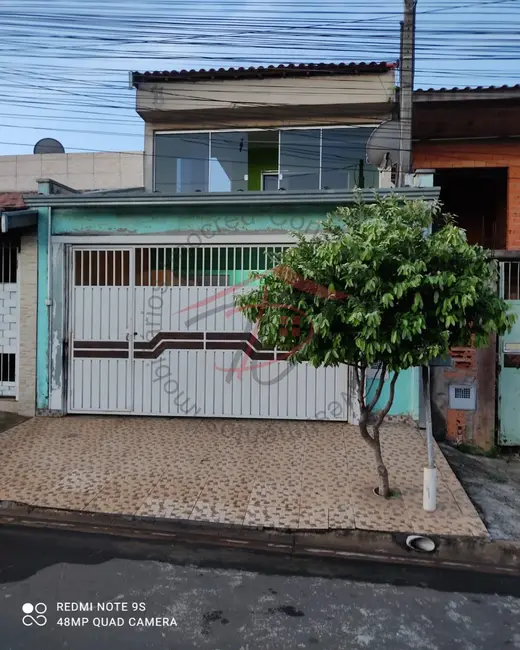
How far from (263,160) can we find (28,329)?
6535 mm

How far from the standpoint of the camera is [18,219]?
7715 millimetres

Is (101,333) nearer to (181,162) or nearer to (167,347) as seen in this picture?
(167,347)

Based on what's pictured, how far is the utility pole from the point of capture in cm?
859

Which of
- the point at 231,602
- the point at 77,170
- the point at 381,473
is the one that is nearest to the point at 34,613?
the point at 231,602

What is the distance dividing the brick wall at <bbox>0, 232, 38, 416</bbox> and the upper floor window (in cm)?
466

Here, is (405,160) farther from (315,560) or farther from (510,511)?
(315,560)

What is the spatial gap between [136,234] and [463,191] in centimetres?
851

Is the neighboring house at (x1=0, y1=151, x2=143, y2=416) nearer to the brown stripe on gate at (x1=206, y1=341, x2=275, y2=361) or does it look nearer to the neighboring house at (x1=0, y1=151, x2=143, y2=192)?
the brown stripe on gate at (x1=206, y1=341, x2=275, y2=361)

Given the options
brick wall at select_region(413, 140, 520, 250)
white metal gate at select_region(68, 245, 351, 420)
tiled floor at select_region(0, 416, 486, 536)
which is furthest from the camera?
brick wall at select_region(413, 140, 520, 250)

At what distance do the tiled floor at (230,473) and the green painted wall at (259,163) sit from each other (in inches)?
241

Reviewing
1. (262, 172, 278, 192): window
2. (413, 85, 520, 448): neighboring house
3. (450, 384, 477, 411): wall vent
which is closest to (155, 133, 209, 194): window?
(262, 172, 278, 192): window

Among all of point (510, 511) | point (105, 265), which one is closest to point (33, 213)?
point (105, 265)

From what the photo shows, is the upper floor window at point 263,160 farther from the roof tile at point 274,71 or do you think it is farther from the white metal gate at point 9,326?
the white metal gate at point 9,326

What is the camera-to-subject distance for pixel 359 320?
14.1ft
